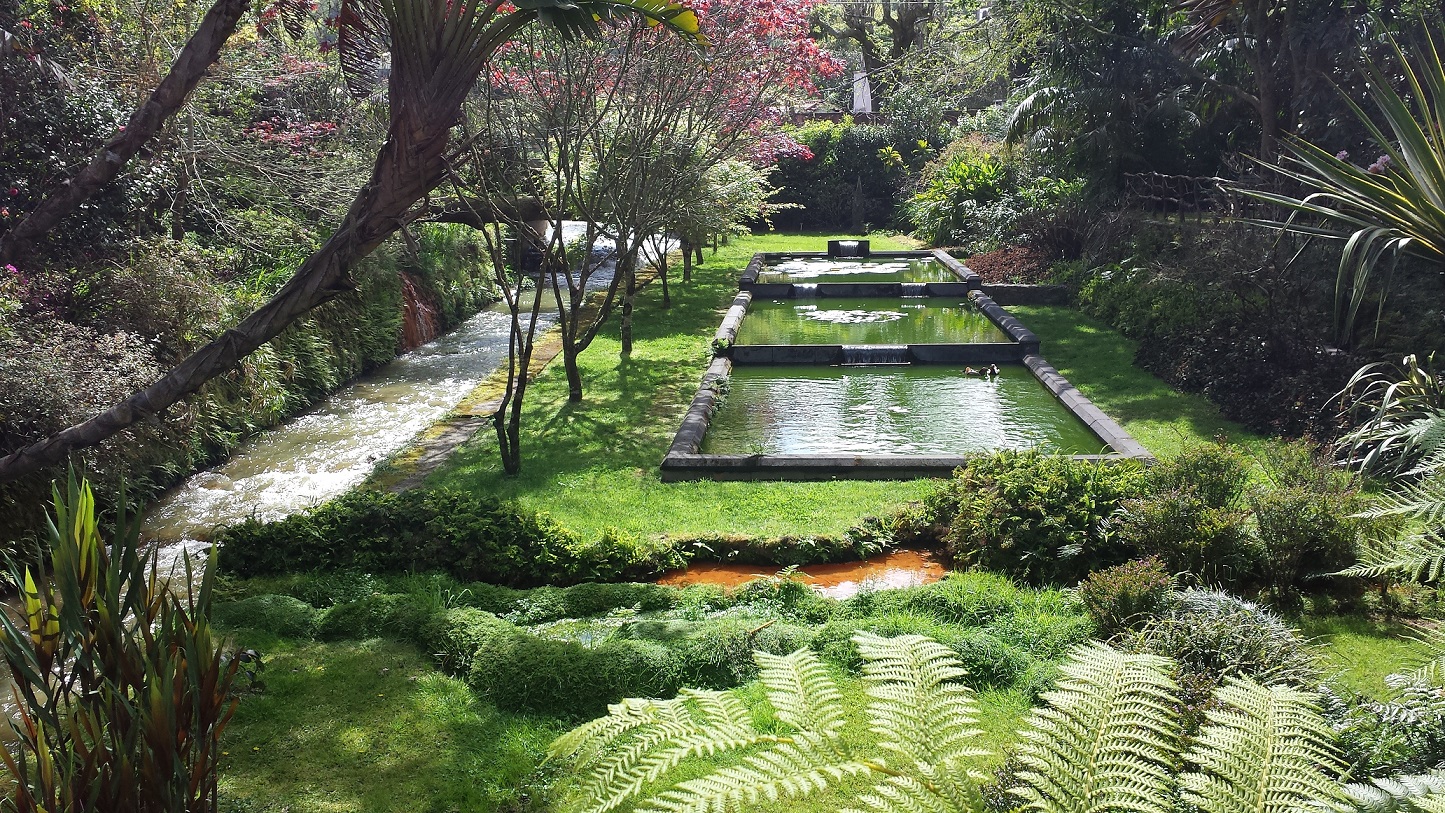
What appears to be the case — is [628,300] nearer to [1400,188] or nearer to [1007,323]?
[1007,323]

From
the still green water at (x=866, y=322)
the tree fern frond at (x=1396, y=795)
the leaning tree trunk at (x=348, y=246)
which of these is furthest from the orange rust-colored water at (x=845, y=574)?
the still green water at (x=866, y=322)

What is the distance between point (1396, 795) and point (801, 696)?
1.24 meters

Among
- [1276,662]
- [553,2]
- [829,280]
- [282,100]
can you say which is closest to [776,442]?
[553,2]

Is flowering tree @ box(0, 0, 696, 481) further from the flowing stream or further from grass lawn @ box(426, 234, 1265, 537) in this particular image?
grass lawn @ box(426, 234, 1265, 537)

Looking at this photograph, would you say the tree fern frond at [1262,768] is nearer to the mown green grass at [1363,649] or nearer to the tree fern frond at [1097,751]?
the tree fern frond at [1097,751]

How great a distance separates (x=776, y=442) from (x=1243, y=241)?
7036 mm

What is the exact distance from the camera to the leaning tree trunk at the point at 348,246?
5453 millimetres

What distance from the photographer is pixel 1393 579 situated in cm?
547

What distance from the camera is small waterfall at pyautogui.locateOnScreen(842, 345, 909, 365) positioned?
42.8 feet

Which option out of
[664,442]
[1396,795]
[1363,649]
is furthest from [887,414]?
[1396,795]

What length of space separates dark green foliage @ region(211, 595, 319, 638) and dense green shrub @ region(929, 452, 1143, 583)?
395cm

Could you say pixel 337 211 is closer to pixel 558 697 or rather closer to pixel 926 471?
pixel 926 471

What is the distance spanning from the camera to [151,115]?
6098 mm

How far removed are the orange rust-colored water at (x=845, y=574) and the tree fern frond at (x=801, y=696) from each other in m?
3.43
